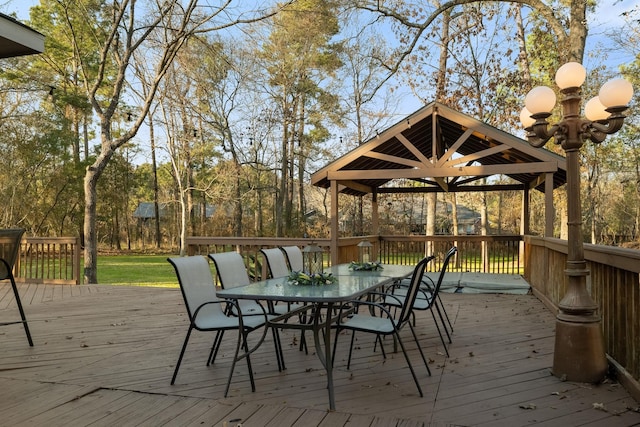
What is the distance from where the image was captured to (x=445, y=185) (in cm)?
1042

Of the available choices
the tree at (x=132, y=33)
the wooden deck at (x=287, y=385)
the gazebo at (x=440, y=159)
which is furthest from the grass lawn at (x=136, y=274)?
the wooden deck at (x=287, y=385)

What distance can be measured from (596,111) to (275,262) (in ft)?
10.7

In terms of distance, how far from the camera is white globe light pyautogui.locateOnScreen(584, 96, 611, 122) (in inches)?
161

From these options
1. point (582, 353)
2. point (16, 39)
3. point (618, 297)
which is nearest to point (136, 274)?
point (16, 39)

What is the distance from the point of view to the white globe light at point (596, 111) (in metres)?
4.10

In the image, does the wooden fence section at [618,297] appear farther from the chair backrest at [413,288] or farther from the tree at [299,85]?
the tree at [299,85]

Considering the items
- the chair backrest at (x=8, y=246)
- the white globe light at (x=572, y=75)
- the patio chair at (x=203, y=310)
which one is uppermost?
the white globe light at (x=572, y=75)

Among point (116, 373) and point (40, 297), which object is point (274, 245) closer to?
point (40, 297)

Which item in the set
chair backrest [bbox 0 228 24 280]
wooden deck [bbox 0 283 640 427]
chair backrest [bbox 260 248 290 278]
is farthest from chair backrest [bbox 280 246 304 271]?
chair backrest [bbox 0 228 24 280]

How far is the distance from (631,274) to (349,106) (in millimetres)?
20255

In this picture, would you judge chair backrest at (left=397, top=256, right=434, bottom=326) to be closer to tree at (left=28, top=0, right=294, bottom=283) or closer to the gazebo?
the gazebo

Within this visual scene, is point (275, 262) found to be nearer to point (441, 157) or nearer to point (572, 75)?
point (572, 75)

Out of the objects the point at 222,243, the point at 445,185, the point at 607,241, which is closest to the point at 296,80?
the point at 445,185

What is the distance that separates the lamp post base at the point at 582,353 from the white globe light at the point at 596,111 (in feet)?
5.57
